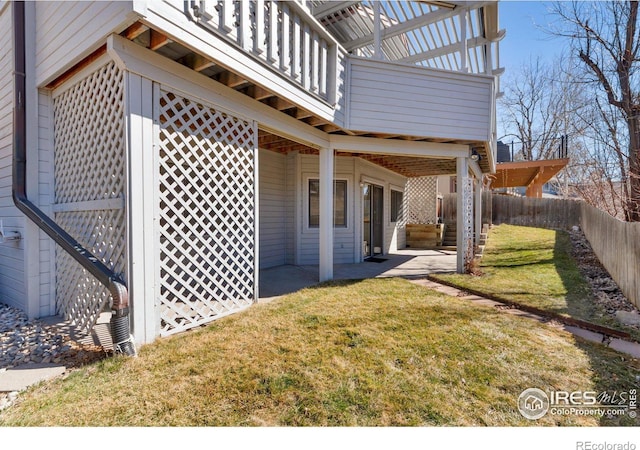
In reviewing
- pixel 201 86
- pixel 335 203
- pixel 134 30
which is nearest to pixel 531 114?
pixel 335 203

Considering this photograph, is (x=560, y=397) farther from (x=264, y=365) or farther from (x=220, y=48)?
(x=220, y=48)

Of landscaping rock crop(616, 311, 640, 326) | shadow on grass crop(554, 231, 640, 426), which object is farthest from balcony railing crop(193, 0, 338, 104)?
Result: landscaping rock crop(616, 311, 640, 326)

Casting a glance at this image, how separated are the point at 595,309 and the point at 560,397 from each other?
98.2 inches

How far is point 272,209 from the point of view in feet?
22.4

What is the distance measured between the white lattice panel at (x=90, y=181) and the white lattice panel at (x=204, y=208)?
1.26ft

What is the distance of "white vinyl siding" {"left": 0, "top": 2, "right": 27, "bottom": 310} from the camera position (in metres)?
3.85

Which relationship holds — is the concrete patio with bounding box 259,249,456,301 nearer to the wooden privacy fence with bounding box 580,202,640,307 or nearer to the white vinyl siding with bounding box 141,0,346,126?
the wooden privacy fence with bounding box 580,202,640,307

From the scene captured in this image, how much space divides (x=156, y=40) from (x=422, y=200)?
35.0 feet

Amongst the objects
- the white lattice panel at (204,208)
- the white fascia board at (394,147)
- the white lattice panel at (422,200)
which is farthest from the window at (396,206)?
the white lattice panel at (204,208)

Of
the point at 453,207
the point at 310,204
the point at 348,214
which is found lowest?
the point at 348,214

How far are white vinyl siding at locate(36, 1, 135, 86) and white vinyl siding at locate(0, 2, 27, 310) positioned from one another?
0.78m

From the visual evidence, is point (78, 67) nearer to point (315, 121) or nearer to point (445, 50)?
point (315, 121)
